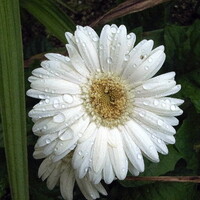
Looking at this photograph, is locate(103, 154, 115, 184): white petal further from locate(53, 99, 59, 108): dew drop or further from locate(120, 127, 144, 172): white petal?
locate(53, 99, 59, 108): dew drop

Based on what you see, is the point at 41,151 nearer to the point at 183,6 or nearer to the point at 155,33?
the point at 155,33

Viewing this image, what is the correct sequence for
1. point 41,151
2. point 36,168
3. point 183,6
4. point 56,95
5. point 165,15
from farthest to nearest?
point 183,6
point 165,15
point 36,168
point 41,151
point 56,95

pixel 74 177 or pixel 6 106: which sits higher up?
pixel 6 106

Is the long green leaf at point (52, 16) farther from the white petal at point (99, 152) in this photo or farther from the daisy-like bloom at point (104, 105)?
the white petal at point (99, 152)

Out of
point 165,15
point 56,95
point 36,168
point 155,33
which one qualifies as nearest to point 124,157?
point 56,95

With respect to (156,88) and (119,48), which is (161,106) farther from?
(119,48)
